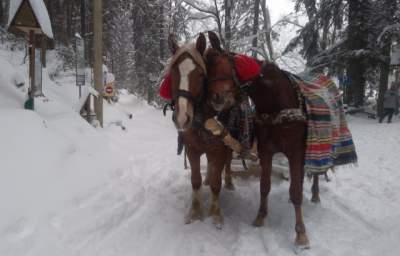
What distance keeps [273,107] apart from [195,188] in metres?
1.50

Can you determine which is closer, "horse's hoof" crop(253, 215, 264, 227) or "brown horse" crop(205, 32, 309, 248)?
"brown horse" crop(205, 32, 309, 248)

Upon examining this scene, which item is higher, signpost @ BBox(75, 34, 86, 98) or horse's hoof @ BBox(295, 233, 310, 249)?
signpost @ BBox(75, 34, 86, 98)

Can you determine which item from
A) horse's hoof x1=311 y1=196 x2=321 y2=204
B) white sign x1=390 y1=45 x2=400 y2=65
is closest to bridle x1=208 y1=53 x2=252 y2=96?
horse's hoof x1=311 y1=196 x2=321 y2=204

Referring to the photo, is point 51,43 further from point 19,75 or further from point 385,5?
point 385,5

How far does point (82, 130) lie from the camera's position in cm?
724

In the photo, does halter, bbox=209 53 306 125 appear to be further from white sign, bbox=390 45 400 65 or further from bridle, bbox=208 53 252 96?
white sign, bbox=390 45 400 65

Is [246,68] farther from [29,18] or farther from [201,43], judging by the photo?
[29,18]

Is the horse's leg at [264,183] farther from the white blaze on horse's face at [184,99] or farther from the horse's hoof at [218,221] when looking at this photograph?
the white blaze on horse's face at [184,99]

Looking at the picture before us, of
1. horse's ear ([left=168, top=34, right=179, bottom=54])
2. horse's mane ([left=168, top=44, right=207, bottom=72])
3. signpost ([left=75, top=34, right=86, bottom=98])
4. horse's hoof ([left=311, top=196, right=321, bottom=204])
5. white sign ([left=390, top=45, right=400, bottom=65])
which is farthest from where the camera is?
white sign ([left=390, top=45, right=400, bottom=65])

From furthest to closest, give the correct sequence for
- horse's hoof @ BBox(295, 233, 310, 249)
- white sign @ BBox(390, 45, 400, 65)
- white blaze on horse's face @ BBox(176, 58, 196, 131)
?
white sign @ BBox(390, 45, 400, 65)
horse's hoof @ BBox(295, 233, 310, 249)
white blaze on horse's face @ BBox(176, 58, 196, 131)

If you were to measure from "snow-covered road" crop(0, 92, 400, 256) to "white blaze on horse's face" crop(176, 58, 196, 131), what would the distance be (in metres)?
1.33

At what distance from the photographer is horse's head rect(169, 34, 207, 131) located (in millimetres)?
3251

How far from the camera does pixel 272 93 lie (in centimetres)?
383

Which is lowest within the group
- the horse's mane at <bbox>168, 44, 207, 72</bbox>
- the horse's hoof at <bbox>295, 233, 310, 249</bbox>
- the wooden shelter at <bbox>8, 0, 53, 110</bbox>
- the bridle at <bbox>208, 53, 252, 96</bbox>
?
the horse's hoof at <bbox>295, 233, 310, 249</bbox>
